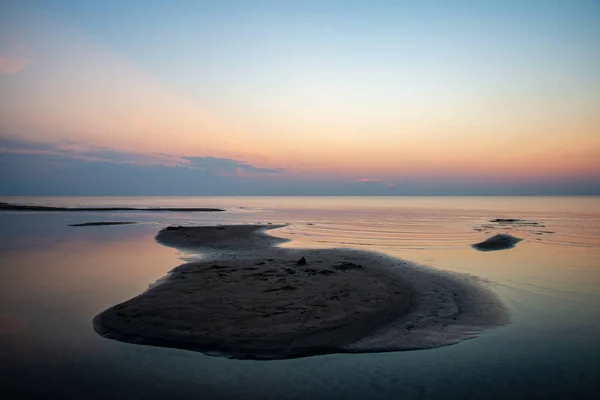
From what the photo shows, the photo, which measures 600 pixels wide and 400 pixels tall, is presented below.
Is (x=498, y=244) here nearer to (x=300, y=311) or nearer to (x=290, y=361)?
(x=300, y=311)

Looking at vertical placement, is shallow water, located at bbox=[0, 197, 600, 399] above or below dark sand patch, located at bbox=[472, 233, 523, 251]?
below

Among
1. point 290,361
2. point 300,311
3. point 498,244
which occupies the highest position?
point 300,311

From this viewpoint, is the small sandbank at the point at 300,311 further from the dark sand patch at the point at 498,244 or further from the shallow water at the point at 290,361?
the dark sand patch at the point at 498,244

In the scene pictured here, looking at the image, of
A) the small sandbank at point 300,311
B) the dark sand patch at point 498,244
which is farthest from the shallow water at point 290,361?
the dark sand patch at point 498,244

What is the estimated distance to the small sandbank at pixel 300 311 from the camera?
10953 millimetres

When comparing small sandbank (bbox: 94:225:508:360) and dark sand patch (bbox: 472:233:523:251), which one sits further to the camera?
dark sand patch (bbox: 472:233:523:251)

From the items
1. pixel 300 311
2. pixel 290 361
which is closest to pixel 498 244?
pixel 300 311

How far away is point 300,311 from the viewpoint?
1299 cm

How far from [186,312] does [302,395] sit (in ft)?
20.0

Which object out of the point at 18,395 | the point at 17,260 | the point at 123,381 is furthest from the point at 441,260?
the point at 17,260

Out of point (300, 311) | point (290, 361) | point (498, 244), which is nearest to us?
point (290, 361)

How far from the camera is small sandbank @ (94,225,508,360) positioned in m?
11.0

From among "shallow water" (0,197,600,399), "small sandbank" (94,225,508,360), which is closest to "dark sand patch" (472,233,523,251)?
"shallow water" (0,197,600,399)

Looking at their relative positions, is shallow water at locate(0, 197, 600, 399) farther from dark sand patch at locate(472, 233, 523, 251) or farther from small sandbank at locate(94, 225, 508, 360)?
dark sand patch at locate(472, 233, 523, 251)
